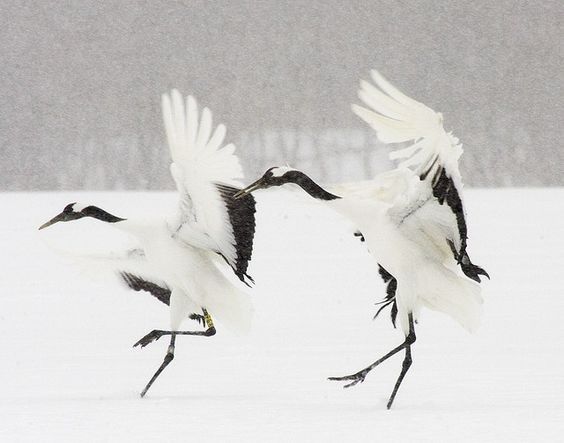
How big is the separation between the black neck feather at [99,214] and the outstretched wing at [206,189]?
0.15 m

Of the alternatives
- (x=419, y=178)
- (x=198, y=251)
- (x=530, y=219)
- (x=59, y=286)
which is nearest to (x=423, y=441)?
(x=419, y=178)

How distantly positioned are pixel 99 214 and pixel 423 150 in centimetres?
84

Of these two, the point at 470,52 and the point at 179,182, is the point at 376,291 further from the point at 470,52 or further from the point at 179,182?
the point at 470,52

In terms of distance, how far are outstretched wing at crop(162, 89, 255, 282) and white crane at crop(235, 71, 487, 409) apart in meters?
0.08

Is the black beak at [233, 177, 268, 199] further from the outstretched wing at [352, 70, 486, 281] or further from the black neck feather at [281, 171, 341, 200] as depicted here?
the outstretched wing at [352, 70, 486, 281]

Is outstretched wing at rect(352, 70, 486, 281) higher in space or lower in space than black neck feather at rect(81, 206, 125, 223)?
higher

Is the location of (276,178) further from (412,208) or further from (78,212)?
(78,212)

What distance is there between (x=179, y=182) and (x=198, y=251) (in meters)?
0.21

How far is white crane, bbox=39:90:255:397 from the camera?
9.21 ft

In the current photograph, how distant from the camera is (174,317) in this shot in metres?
3.02

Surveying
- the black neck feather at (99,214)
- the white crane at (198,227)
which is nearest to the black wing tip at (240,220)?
the white crane at (198,227)

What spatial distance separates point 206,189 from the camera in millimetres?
2852

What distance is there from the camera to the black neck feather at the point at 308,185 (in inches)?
106

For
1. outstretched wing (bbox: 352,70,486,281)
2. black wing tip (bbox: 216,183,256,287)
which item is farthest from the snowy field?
outstretched wing (bbox: 352,70,486,281)
